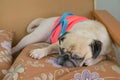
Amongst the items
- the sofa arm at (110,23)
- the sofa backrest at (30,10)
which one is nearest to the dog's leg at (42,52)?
the sofa arm at (110,23)

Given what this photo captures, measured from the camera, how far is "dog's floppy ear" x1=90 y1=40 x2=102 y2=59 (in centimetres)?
101

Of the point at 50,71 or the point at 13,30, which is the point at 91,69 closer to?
the point at 50,71

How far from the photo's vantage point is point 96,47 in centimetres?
101

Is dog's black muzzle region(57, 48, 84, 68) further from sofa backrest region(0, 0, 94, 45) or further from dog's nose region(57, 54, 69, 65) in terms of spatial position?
sofa backrest region(0, 0, 94, 45)

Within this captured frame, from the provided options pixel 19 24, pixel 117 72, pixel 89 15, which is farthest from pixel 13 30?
pixel 117 72

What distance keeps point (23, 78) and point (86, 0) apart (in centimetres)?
74

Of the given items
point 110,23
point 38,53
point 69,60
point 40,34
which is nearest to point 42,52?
point 38,53

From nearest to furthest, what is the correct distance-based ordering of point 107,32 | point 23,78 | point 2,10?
point 23,78
point 107,32
point 2,10

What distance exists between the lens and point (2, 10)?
1457 millimetres

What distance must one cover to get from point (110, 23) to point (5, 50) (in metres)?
0.56

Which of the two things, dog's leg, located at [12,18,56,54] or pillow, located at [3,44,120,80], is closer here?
pillow, located at [3,44,120,80]

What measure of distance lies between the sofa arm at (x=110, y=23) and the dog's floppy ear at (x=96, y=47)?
9 cm

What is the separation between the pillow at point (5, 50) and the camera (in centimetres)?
110

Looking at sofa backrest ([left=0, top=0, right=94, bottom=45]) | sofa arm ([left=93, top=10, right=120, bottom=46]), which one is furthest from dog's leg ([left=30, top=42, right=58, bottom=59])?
sofa backrest ([left=0, top=0, right=94, bottom=45])
